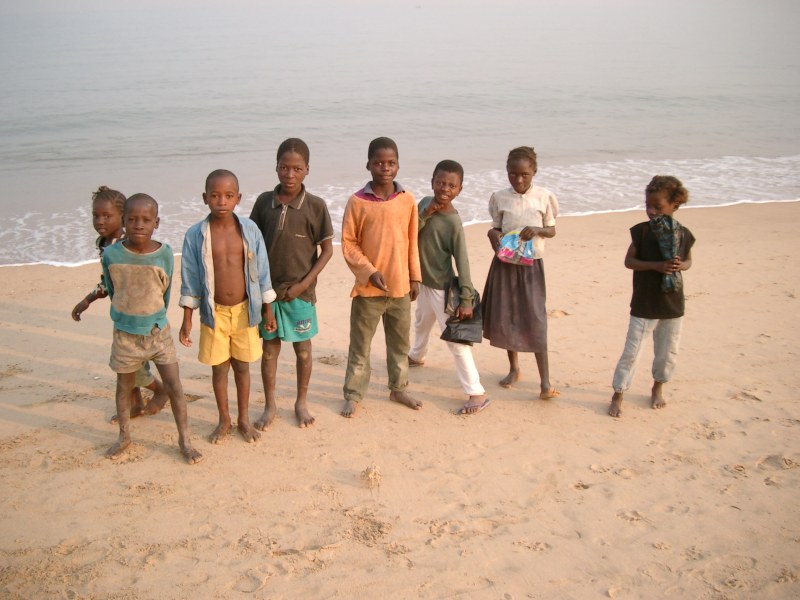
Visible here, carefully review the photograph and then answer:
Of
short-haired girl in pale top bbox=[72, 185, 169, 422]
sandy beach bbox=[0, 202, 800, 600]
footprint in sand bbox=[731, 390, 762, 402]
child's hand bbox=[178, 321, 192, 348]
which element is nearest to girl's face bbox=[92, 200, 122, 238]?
short-haired girl in pale top bbox=[72, 185, 169, 422]

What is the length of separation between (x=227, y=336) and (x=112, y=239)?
34.6 inches

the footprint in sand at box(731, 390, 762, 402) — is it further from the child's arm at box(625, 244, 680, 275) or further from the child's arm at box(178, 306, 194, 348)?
the child's arm at box(178, 306, 194, 348)

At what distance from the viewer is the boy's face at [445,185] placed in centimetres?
400

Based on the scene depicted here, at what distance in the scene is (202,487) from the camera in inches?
136

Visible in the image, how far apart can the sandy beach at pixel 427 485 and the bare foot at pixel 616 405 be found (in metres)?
0.05

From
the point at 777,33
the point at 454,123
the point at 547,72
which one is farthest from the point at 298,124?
the point at 777,33

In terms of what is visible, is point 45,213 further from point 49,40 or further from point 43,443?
point 49,40

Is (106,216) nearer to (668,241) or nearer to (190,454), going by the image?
(190,454)

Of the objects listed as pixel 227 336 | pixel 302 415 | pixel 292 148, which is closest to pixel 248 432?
pixel 302 415

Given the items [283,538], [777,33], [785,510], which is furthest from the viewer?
[777,33]

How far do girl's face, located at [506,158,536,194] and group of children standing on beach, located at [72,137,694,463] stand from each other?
0.5 inches

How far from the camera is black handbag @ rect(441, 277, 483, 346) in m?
4.21

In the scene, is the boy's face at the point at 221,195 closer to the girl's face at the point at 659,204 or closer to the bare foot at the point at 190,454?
the bare foot at the point at 190,454

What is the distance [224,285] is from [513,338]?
1.86 metres
